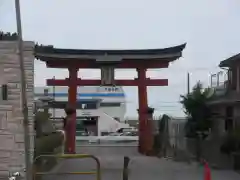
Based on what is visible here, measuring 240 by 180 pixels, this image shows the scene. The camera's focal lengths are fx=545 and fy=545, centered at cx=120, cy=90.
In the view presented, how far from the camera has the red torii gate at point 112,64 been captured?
1243 inches

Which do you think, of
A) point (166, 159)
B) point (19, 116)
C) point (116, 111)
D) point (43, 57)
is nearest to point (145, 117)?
point (166, 159)

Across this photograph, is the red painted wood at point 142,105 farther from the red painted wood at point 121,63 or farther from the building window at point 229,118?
the building window at point 229,118

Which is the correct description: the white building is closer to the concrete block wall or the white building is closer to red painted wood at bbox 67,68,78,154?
red painted wood at bbox 67,68,78,154

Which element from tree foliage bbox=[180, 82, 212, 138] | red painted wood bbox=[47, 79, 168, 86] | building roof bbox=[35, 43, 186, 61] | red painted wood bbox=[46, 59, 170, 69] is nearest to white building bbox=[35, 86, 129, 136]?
red painted wood bbox=[47, 79, 168, 86]

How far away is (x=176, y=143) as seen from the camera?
3212 cm

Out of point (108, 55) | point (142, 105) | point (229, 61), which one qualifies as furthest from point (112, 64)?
point (229, 61)

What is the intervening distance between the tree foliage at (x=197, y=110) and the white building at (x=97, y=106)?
3452cm

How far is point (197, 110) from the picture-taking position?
28.7 metres

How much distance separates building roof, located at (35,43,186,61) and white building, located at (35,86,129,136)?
30.8 meters

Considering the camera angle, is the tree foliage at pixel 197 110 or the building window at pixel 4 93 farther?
the tree foliage at pixel 197 110

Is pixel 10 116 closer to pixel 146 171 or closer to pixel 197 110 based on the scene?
pixel 146 171

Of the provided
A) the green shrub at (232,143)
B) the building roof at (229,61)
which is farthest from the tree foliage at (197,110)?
the green shrub at (232,143)

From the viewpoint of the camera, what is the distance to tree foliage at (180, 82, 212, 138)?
2838cm

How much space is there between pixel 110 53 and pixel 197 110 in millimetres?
6312
